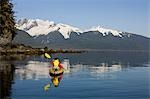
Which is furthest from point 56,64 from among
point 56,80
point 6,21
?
point 6,21

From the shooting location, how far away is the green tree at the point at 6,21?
398ft

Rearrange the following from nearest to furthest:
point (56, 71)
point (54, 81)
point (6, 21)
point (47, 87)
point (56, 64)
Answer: point (47, 87)
point (54, 81)
point (56, 64)
point (56, 71)
point (6, 21)

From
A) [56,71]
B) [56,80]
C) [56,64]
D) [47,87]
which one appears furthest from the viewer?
[56,71]

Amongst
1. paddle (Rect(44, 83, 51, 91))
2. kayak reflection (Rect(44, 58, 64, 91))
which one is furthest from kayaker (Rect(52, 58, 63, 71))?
paddle (Rect(44, 83, 51, 91))

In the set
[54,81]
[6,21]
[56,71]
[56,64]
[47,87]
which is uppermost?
[6,21]

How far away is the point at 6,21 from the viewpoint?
406ft

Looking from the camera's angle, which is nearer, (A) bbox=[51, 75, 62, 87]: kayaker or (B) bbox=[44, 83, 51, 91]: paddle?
(B) bbox=[44, 83, 51, 91]: paddle

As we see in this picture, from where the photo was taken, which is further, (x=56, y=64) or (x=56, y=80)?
(x=56, y=64)

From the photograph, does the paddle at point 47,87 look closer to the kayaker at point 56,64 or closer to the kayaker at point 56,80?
the kayaker at point 56,80

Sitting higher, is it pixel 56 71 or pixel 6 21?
pixel 6 21

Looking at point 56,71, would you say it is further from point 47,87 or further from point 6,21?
point 6,21

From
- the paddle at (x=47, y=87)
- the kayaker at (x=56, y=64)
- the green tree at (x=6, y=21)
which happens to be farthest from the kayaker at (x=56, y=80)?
the green tree at (x=6, y=21)

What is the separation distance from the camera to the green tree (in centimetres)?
12134

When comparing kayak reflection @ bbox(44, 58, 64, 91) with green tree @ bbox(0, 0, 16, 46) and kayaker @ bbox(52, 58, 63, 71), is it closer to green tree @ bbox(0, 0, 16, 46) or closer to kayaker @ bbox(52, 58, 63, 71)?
kayaker @ bbox(52, 58, 63, 71)
